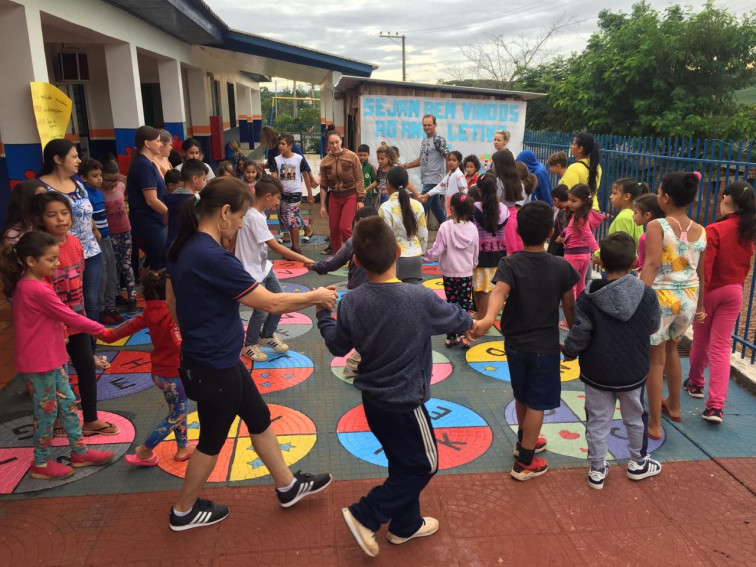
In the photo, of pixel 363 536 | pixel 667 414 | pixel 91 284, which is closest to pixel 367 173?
pixel 91 284

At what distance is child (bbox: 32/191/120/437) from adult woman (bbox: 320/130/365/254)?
4491mm

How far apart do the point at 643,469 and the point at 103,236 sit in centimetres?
511

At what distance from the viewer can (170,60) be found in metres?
11.3

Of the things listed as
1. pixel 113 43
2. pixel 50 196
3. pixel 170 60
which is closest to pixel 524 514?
pixel 50 196

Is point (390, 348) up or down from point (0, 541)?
up

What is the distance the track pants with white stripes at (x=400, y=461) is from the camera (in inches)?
105

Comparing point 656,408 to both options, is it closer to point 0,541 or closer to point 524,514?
point 524,514

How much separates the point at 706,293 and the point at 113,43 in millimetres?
8431

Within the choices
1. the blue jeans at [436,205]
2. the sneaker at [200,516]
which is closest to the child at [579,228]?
the blue jeans at [436,205]

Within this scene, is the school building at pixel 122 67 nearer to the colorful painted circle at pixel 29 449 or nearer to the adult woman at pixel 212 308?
the colorful painted circle at pixel 29 449

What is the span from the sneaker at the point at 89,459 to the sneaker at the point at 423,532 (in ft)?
6.00

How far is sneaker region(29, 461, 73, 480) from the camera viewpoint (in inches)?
133

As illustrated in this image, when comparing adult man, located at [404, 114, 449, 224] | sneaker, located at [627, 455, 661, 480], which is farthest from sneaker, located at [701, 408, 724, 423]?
adult man, located at [404, 114, 449, 224]

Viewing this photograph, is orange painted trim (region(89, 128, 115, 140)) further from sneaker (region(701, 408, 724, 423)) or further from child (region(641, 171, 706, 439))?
sneaker (region(701, 408, 724, 423))
